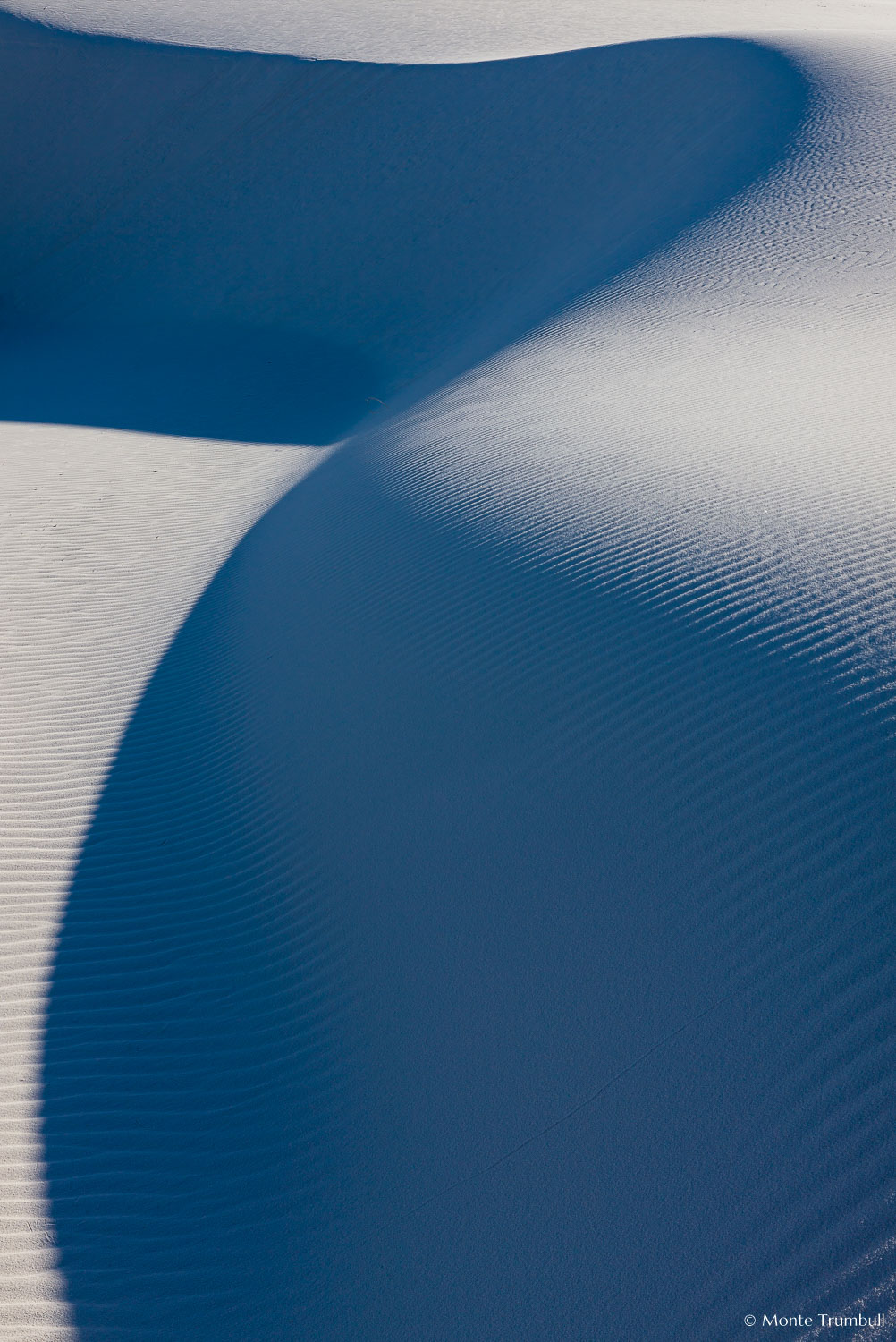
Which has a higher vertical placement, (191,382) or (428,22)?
(428,22)

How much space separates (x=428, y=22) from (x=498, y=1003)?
25.0 m

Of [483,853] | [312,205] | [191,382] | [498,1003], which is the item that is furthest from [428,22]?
[498,1003]

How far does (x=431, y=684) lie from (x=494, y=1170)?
264 cm

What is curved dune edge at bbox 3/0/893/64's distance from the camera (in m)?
21.2

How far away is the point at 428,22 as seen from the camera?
78.0 feet

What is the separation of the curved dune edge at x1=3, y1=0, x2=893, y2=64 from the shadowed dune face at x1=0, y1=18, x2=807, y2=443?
117 centimetres

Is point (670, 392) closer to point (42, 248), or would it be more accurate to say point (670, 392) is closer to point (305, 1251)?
point (305, 1251)

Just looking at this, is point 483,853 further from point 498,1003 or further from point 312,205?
point 312,205

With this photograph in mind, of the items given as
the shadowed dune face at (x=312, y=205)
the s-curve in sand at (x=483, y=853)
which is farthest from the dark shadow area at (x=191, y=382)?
the s-curve in sand at (x=483, y=853)

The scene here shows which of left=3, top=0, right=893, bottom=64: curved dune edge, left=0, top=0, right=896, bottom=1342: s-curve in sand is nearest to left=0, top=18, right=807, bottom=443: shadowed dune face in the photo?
left=3, top=0, right=893, bottom=64: curved dune edge

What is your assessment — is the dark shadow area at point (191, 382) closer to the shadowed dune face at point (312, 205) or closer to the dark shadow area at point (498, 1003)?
the shadowed dune face at point (312, 205)

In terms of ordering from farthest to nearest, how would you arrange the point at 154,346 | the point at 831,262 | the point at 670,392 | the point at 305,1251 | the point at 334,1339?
the point at 154,346, the point at 831,262, the point at 670,392, the point at 305,1251, the point at 334,1339

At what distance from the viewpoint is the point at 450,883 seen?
4715 mm

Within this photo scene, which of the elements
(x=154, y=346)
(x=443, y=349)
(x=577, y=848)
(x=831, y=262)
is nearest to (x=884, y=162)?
(x=831, y=262)
